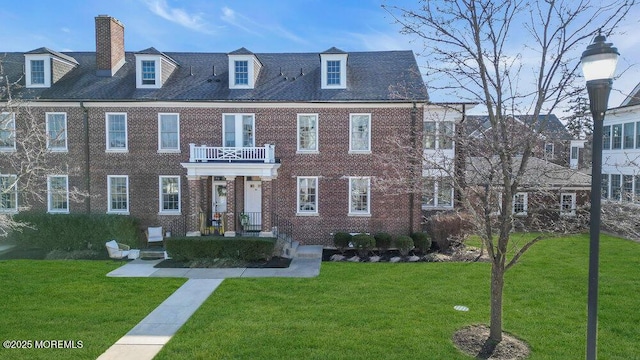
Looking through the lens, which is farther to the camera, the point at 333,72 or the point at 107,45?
the point at 107,45

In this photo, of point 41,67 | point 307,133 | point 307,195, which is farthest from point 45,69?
point 307,195

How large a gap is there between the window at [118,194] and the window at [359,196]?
10377 mm

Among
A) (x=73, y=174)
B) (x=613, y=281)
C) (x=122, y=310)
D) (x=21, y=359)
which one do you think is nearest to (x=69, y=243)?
(x=73, y=174)

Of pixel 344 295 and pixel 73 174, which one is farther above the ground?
pixel 73 174

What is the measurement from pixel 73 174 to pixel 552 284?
63.6 ft

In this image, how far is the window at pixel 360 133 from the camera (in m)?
16.8

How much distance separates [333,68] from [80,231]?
13.4m

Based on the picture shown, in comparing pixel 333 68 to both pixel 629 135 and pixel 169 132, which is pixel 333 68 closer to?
pixel 169 132

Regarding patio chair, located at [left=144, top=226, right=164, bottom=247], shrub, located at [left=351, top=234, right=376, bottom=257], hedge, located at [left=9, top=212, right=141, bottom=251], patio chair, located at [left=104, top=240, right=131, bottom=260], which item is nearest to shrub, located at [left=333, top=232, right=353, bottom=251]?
shrub, located at [left=351, top=234, right=376, bottom=257]

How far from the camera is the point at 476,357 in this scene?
650cm

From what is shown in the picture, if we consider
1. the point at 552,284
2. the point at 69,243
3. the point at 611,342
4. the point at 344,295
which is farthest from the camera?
the point at 69,243

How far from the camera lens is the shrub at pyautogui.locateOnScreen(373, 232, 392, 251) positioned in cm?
1595

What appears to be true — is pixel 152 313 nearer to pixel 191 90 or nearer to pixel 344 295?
pixel 344 295

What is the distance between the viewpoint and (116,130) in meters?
17.2
